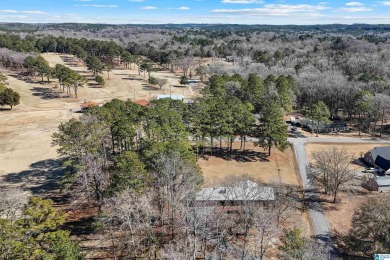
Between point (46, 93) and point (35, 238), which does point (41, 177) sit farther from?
point (46, 93)

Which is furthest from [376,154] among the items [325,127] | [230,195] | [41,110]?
[41,110]

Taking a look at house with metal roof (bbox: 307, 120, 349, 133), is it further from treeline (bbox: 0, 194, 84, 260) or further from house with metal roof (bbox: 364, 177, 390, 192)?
treeline (bbox: 0, 194, 84, 260)

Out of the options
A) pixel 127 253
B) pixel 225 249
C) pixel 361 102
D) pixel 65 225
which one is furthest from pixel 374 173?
pixel 65 225

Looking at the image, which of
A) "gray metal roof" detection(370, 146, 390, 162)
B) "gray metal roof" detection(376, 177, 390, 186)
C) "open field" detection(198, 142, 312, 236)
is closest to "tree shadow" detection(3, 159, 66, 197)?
"open field" detection(198, 142, 312, 236)

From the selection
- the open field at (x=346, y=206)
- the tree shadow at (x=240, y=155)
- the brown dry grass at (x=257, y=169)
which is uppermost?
the tree shadow at (x=240, y=155)

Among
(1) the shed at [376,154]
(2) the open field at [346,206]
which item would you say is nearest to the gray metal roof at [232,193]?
(2) the open field at [346,206]

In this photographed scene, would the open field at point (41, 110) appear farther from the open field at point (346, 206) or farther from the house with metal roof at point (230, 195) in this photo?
the open field at point (346, 206)

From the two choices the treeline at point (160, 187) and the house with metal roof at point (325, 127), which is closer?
the treeline at point (160, 187)
